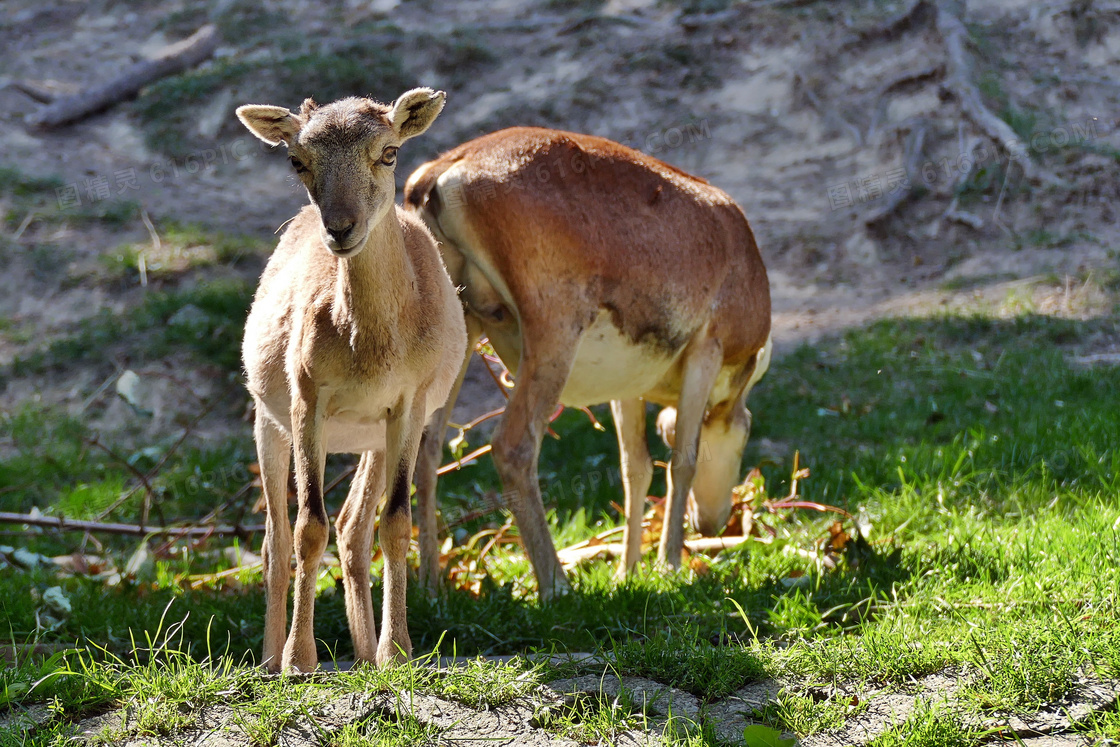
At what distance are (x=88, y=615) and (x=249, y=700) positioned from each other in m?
1.71

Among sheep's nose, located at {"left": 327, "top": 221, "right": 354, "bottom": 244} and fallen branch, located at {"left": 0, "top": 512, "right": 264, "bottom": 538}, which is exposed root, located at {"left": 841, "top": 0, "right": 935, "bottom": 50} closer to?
fallen branch, located at {"left": 0, "top": 512, "right": 264, "bottom": 538}

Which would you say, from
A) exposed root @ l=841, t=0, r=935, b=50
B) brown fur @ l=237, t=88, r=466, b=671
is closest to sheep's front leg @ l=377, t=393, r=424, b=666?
brown fur @ l=237, t=88, r=466, b=671

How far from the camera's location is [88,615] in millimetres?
5020

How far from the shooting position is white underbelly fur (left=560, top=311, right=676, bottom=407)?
18.6ft

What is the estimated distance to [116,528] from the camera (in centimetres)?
633

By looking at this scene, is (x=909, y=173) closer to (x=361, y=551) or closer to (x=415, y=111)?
(x=415, y=111)

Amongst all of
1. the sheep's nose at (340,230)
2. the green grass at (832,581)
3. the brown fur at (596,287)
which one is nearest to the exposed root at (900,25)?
the green grass at (832,581)

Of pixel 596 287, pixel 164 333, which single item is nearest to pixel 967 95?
pixel 596 287

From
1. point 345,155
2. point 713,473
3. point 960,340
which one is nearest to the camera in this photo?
point 345,155

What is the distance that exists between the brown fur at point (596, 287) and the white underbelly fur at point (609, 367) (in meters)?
0.01

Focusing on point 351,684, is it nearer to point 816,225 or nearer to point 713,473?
point 713,473

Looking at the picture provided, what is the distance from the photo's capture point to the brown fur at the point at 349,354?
3713 mm

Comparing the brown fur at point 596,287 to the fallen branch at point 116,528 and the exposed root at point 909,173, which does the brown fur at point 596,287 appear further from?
the exposed root at point 909,173

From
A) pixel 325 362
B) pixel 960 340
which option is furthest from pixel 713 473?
pixel 960 340
